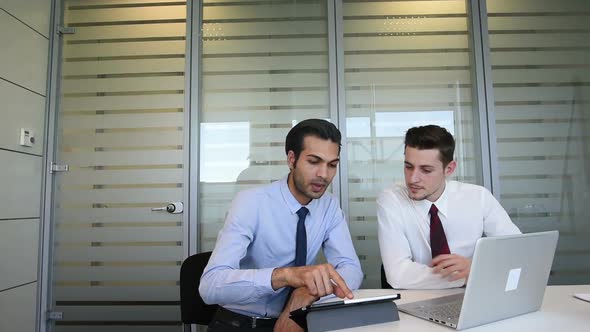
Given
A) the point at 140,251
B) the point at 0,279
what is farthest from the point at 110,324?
the point at 0,279

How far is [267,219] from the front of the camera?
1.61m

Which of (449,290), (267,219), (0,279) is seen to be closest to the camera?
(449,290)

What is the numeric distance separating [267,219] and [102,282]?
200cm

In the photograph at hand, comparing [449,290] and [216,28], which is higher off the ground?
[216,28]

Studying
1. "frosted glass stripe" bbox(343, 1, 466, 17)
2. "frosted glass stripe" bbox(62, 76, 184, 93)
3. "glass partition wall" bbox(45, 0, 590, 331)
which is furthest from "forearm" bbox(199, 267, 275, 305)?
"frosted glass stripe" bbox(343, 1, 466, 17)

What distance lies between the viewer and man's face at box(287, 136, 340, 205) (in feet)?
5.22

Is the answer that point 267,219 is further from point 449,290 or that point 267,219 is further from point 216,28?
point 216,28

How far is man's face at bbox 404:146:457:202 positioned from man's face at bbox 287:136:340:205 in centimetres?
45

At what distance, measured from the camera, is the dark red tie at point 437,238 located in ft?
5.63

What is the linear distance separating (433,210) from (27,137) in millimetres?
2768

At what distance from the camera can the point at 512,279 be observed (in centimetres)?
99

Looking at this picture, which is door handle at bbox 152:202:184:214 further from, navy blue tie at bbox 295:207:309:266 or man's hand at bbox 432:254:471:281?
man's hand at bbox 432:254:471:281

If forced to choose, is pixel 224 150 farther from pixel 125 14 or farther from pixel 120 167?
pixel 125 14

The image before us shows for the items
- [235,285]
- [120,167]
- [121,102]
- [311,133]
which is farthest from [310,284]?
[121,102]
